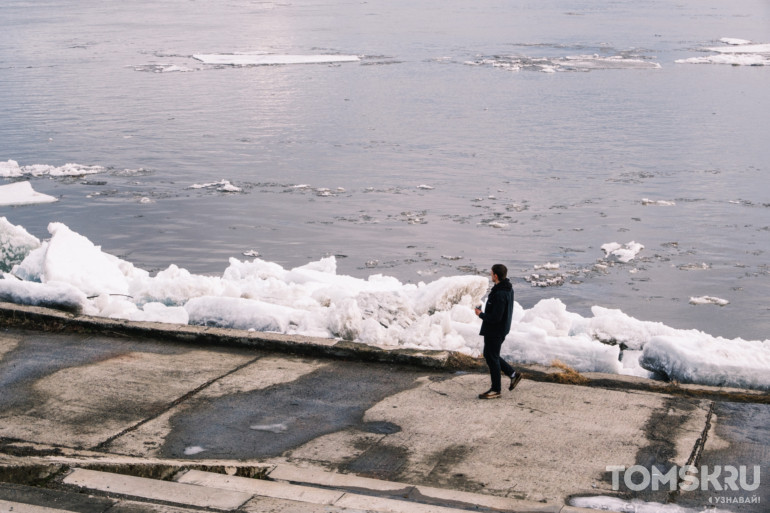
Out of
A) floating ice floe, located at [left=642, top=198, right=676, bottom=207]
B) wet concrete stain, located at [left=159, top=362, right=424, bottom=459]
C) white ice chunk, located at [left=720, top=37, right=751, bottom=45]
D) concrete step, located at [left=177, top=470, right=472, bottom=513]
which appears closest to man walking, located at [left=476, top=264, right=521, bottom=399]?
wet concrete stain, located at [left=159, top=362, right=424, bottom=459]

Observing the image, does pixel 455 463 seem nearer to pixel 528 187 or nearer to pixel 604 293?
pixel 604 293

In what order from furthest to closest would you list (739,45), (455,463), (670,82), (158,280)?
1. (739,45)
2. (670,82)
3. (158,280)
4. (455,463)

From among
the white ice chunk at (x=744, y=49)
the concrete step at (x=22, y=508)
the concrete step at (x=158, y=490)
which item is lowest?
the concrete step at (x=158, y=490)

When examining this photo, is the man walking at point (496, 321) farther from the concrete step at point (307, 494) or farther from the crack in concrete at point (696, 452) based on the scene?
the concrete step at point (307, 494)

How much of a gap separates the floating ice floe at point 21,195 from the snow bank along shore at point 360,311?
567 cm

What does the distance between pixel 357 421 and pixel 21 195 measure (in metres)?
14.8

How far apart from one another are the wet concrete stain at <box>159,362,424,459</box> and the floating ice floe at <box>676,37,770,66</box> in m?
34.5

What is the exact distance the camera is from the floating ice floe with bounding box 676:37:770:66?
38.8 meters

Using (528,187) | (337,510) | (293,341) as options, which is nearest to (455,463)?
(337,510)

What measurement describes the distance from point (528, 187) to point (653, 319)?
7.28m

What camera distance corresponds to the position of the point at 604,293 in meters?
14.1

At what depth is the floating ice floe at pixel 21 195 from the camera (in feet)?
64.3

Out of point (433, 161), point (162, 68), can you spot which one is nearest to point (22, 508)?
point (433, 161)

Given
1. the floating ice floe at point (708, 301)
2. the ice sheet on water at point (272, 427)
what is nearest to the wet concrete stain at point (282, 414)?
the ice sheet on water at point (272, 427)
